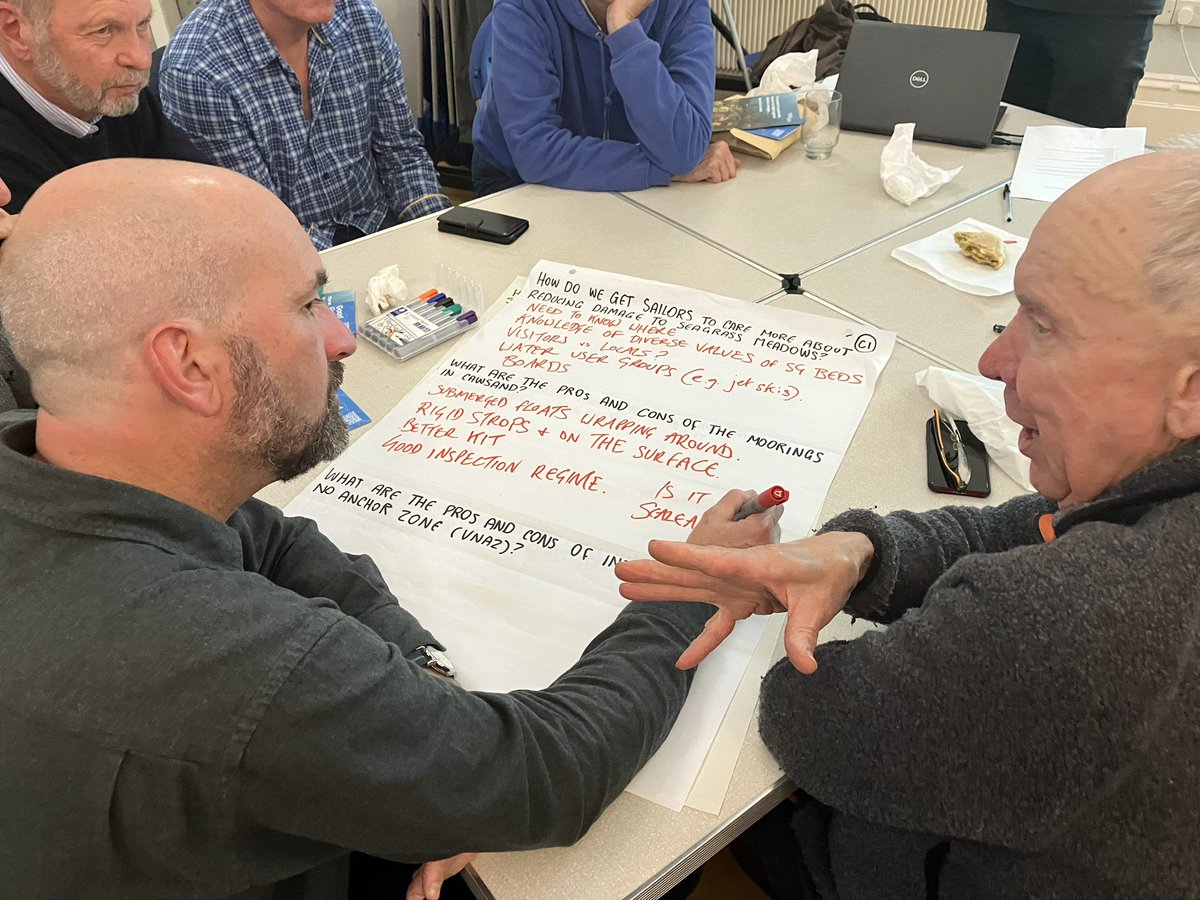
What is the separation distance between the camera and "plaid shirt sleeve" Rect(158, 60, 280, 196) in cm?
176

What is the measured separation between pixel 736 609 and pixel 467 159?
3073mm

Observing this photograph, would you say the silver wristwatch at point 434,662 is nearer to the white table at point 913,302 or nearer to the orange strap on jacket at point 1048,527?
the orange strap on jacket at point 1048,527

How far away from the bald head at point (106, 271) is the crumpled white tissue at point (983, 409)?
91 centimetres

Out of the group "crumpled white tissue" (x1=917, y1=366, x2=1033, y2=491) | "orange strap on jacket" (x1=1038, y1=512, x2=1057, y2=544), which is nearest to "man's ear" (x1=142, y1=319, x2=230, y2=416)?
"orange strap on jacket" (x1=1038, y1=512, x2=1057, y2=544)

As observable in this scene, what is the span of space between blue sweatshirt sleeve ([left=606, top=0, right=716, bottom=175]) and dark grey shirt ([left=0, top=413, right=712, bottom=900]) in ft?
4.45

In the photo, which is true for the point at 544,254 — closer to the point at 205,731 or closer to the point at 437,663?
the point at 437,663

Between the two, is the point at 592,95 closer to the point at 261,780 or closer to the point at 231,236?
the point at 231,236

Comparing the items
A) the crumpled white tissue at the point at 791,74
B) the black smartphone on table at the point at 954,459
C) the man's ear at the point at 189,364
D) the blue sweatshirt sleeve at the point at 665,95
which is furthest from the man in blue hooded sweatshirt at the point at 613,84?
the man's ear at the point at 189,364

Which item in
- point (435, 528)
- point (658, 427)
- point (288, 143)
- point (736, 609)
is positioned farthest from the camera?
point (288, 143)

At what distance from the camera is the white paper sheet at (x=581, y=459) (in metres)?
0.88

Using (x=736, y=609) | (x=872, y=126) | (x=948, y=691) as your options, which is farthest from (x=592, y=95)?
(x=948, y=691)

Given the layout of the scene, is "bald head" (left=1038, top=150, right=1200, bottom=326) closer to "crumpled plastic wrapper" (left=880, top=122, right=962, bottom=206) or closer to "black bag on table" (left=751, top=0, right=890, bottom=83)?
"crumpled plastic wrapper" (left=880, top=122, right=962, bottom=206)

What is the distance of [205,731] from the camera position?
553 millimetres

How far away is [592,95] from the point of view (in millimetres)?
1966
